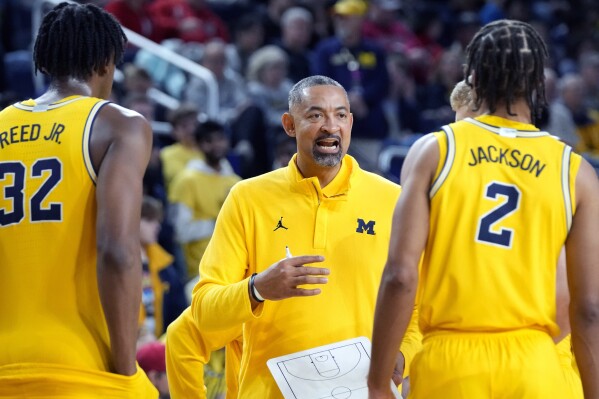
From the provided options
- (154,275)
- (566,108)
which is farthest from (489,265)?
(566,108)

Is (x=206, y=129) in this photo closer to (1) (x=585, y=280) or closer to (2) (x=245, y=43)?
(2) (x=245, y=43)

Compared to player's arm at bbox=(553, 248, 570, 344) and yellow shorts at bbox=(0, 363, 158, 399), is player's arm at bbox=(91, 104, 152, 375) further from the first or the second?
player's arm at bbox=(553, 248, 570, 344)

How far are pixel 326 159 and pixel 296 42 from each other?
7.84 metres

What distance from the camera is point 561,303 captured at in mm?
4121

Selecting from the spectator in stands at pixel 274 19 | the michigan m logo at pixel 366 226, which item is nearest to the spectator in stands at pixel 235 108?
the spectator in stands at pixel 274 19

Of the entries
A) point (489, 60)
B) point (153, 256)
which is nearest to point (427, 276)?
point (489, 60)

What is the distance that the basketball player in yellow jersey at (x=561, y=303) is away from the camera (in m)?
3.88

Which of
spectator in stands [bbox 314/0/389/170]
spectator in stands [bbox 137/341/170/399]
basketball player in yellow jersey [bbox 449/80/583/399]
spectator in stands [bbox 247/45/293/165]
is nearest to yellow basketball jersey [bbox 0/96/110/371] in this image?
basketball player in yellow jersey [bbox 449/80/583/399]

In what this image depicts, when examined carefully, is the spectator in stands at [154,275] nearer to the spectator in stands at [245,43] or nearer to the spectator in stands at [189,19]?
the spectator in stands at [245,43]

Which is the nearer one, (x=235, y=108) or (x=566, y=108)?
(x=235, y=108)

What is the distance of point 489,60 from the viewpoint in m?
3.64

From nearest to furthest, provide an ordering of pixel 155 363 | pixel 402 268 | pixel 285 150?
1. pixel 402 268
2. pixel 155 363
3. pixel 285 150

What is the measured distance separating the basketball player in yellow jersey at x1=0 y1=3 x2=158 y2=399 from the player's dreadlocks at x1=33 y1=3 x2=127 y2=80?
0.14 meters

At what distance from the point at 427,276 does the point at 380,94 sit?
800 centimetres
